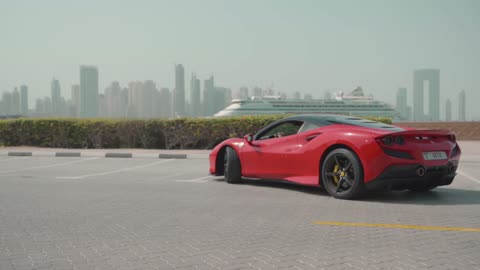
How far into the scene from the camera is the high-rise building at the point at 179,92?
91.4 meters

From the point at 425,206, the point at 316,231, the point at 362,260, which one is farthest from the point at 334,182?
the point at 362,260

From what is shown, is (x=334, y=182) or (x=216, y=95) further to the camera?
(x=216, y=95)

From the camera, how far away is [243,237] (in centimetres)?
499

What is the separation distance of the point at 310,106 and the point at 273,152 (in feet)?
227

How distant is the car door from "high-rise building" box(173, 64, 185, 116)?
229 ft

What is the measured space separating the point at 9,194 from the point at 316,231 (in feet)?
17.2

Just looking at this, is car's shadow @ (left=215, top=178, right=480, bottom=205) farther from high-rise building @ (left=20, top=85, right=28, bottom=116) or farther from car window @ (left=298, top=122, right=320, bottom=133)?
high-rise building @ (left=20, top=85, right=28, bottom=116)

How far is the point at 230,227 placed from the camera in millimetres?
5484

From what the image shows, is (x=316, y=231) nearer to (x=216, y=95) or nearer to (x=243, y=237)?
(x=243, y=237)

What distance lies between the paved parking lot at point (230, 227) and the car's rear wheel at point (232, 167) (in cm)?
19

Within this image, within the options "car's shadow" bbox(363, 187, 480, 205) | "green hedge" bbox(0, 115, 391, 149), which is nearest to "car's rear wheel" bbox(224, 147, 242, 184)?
"car's shadow" bbox(363, 187, 480, 205)

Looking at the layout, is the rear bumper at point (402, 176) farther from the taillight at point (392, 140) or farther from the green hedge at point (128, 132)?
the green hedge at point (128, 132)

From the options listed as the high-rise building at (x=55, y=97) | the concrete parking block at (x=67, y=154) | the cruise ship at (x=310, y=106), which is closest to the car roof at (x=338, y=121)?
the concrete parking block at (x=67, y=154)

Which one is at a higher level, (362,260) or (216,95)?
(216,95)
